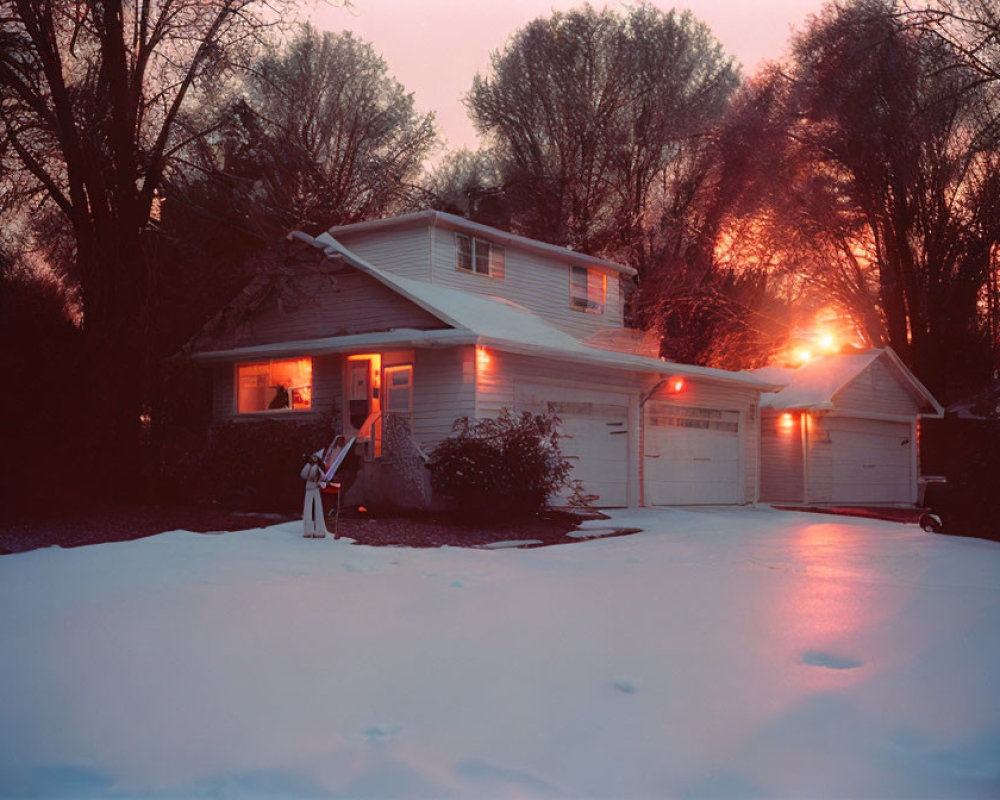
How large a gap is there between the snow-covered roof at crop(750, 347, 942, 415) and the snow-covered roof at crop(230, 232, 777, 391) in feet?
10.0

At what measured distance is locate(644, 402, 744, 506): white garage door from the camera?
1936cm

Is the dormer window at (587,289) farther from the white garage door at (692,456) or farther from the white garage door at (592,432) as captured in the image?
the white garage door at (592,432)

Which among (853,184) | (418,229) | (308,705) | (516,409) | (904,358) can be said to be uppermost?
(853,184)

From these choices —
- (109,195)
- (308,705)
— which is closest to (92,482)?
(109,195)

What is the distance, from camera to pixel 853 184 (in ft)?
82.5

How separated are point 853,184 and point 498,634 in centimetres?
2191

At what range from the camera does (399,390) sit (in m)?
17.1

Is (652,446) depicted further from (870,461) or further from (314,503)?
(314,503)

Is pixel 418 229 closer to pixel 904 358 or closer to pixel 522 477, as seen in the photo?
pixel 522 477

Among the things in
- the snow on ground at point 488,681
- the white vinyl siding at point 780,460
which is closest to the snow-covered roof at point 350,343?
the snow on ground at point 488,681

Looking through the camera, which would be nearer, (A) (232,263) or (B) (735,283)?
(A) (232,263)

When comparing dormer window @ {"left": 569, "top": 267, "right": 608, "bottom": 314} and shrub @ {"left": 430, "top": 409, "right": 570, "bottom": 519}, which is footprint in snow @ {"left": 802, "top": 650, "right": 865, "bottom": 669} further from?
dormer window @ {"left": 569, "top": 267, "right": 608, "bottom": 314}

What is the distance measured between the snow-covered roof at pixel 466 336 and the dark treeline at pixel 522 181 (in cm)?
166

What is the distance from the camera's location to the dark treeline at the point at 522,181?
14.3 metres
